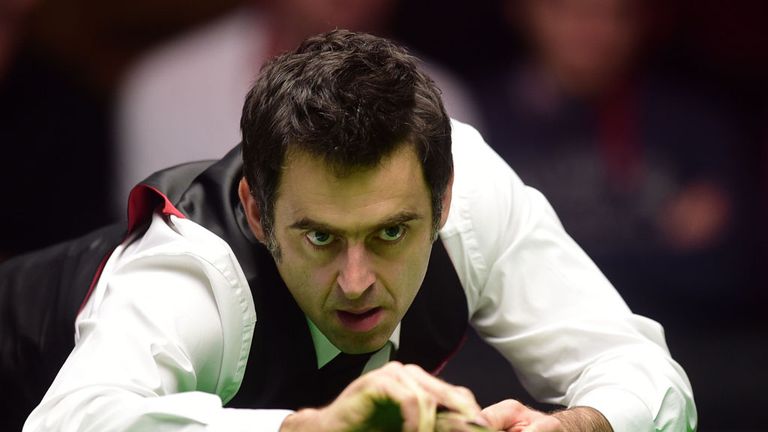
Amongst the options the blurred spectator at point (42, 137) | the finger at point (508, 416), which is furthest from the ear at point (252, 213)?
the blurred spectator at point (42, 137)

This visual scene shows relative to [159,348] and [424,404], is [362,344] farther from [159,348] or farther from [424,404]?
[424,404]

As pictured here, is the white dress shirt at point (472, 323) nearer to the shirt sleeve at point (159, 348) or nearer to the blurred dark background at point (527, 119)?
the shirt sleeve at point (159, 348)

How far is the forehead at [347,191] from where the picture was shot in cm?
214

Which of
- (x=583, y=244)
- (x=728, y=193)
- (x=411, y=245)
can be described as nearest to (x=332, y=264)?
(x=411, y=245)

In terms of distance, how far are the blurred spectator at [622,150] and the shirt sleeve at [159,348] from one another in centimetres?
201

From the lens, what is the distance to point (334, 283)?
220 centimetres

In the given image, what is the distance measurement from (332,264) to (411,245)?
15 centimetres

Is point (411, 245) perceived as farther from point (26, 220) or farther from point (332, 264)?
point (26, 220)

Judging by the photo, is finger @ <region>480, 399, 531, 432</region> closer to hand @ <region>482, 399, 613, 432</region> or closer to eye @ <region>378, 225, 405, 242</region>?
hand @ <region>482, 399, 613, 432</region>

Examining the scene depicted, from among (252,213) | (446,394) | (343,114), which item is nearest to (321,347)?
(252,213)

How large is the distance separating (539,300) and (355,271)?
58 centimetres

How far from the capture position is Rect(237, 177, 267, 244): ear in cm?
237

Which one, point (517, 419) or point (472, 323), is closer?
point (517, 419)

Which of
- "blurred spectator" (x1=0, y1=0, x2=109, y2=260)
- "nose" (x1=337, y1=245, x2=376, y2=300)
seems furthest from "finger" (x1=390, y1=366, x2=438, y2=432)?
"blurred spectator" (x1=0, y1=0, x2=109, y2=260)
